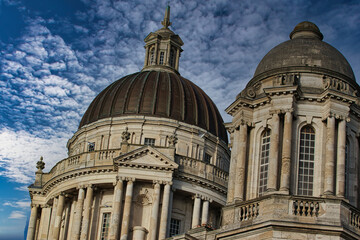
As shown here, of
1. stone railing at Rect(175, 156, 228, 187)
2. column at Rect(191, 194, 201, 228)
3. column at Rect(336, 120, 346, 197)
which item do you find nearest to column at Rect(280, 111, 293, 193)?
column at Rect(336, 120, 346, 197)

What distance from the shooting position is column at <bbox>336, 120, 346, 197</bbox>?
29.7 metres

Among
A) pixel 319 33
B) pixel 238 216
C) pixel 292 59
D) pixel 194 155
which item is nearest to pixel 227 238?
pixel 238 216

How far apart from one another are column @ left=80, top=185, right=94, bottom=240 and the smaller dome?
1012 inches

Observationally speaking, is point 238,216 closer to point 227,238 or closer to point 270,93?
point 227,238

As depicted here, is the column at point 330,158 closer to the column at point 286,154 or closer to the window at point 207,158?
the column at point 286,154

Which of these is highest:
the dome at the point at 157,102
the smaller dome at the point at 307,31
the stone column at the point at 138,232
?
the dome at the point at 157,102

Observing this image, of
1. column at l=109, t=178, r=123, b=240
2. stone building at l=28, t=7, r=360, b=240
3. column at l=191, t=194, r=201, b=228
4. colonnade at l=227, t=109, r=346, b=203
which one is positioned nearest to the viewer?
stone building at l=28, t=7, r=360, b=240

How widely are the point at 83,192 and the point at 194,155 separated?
971cm

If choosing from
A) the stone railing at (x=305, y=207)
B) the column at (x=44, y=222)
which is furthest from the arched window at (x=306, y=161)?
the column at (x=44, y=222)

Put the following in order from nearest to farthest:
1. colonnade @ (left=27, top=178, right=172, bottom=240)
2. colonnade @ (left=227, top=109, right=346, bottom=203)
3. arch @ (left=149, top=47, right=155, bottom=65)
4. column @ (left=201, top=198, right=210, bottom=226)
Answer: colonnade @ (left=227, top=109, right=346, bottom=203) < colonnade @ (left=27, top=178, right=172, bottom=240) < column @ (left=201, top=198, right=210, bottom=226) < arch @ (left=149, top=47, right=155, bottom=65)

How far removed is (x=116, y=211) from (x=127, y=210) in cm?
82

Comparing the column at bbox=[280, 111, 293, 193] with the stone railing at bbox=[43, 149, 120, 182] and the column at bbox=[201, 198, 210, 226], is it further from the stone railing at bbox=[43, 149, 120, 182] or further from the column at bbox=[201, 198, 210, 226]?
the stone railing at bbox=[43, 149, 120, 182]

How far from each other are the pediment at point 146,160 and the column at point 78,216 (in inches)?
157

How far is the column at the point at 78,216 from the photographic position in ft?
184
